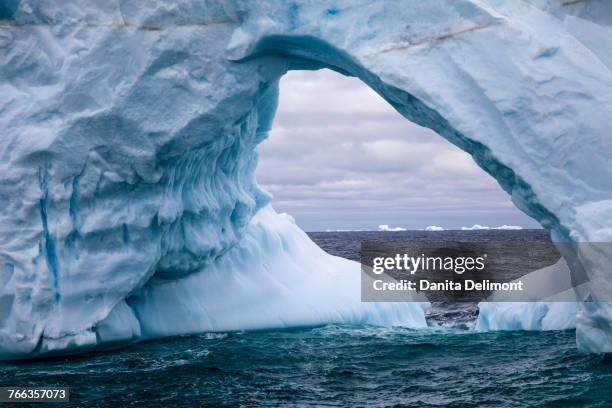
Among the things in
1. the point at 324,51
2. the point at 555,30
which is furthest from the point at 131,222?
the point at 555,30

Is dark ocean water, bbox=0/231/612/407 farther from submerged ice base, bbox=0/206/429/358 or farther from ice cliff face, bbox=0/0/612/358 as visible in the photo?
ice cliff face, bbox=0/0/612/358

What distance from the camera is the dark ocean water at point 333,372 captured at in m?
6.80

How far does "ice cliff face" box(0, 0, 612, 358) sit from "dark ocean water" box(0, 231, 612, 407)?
653mm

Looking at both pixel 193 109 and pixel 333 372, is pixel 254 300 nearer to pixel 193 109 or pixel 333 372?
pixel 333 372

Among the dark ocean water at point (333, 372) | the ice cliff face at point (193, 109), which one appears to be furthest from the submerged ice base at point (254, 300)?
the dark ocean water at point (333, 372)

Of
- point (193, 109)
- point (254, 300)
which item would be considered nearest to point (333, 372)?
point (254, 300)

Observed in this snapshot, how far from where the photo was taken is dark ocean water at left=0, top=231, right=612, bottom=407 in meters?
6.80

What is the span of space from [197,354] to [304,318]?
9.57 ft

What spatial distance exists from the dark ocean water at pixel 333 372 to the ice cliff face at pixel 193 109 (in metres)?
0.65

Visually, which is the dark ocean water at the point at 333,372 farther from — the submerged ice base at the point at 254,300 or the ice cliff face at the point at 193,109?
the ice cliff face at the point at 193,109

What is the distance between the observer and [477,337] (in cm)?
1070

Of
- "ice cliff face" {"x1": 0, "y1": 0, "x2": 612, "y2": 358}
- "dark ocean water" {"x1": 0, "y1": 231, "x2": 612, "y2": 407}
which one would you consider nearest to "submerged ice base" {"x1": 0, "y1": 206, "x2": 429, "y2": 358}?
"ice cliff face" {"x1": 0, "y1": 0, "x2": 612, "y2": 358}

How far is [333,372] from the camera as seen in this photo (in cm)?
803

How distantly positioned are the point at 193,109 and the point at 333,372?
3.69 metres
